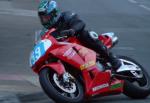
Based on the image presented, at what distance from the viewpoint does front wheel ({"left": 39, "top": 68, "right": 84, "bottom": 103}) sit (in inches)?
326

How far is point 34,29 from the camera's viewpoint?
19016 millimetres

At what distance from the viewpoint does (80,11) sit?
2506 centimetres

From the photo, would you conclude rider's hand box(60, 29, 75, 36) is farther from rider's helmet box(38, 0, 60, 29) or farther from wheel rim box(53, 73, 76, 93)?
wheel rim box(53, 73, 76, 93)

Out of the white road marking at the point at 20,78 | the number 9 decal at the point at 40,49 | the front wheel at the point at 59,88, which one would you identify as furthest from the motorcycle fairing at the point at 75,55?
the white road marking at the point at 20,78

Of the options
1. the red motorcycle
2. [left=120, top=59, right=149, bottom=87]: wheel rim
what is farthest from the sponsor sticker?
→ [left=120, top=59, right=149, bottom=87]: wheel rim

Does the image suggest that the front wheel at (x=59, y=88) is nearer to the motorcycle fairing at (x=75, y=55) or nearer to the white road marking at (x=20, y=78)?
the motorcycle fairing at (x=75, y=55)

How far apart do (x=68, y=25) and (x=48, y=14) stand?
352 mm

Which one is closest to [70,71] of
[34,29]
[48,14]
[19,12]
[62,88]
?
[62,88]

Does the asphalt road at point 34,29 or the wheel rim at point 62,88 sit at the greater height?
the wheel rim at point 62,88

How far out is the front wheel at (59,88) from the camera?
829 centimetres

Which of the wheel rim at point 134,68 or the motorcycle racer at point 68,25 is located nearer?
the motorcycle racer at point 68,25

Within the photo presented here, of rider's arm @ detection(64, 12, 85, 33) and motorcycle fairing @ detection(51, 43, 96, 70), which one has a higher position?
rider's arm @ detection(64, 12, 85, 33)

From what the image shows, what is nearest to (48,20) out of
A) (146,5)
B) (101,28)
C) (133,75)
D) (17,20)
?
(133,75)

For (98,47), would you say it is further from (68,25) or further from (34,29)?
(34,29)
